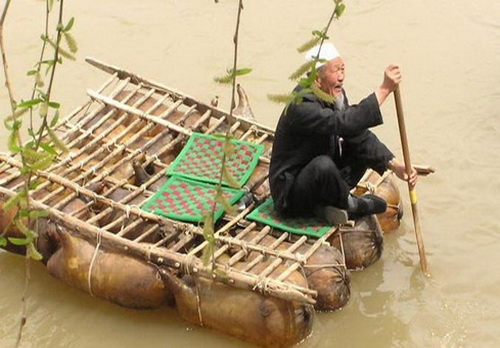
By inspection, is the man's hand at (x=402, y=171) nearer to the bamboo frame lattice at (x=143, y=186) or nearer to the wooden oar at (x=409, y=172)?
the wooden oar at (x=409, y=172)

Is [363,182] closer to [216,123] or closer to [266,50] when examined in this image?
[216,123]

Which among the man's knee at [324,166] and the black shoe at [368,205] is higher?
the man's knee at [324,166]

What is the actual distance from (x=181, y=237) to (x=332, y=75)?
123 centimetres

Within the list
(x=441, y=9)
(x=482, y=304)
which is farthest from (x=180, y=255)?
(x=441, y=9)

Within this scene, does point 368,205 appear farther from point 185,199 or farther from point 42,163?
point 42,163

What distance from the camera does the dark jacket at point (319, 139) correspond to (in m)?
4.21

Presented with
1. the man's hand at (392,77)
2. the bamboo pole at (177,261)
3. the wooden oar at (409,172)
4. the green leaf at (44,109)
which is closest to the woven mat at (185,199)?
the bamboo pole at (177,261)

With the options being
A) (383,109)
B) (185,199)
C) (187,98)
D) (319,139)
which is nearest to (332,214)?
(319,139)

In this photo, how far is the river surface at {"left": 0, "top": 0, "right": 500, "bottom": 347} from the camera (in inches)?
178

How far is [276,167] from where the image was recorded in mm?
4484

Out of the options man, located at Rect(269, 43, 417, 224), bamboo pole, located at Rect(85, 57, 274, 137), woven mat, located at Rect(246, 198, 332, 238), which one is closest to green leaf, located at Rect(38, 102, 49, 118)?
man, located at Rect(269, 43, 417, 224)

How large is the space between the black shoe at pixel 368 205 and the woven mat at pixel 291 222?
8.8 inches

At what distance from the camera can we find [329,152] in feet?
14.8

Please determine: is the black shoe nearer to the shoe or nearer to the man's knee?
the shoe
